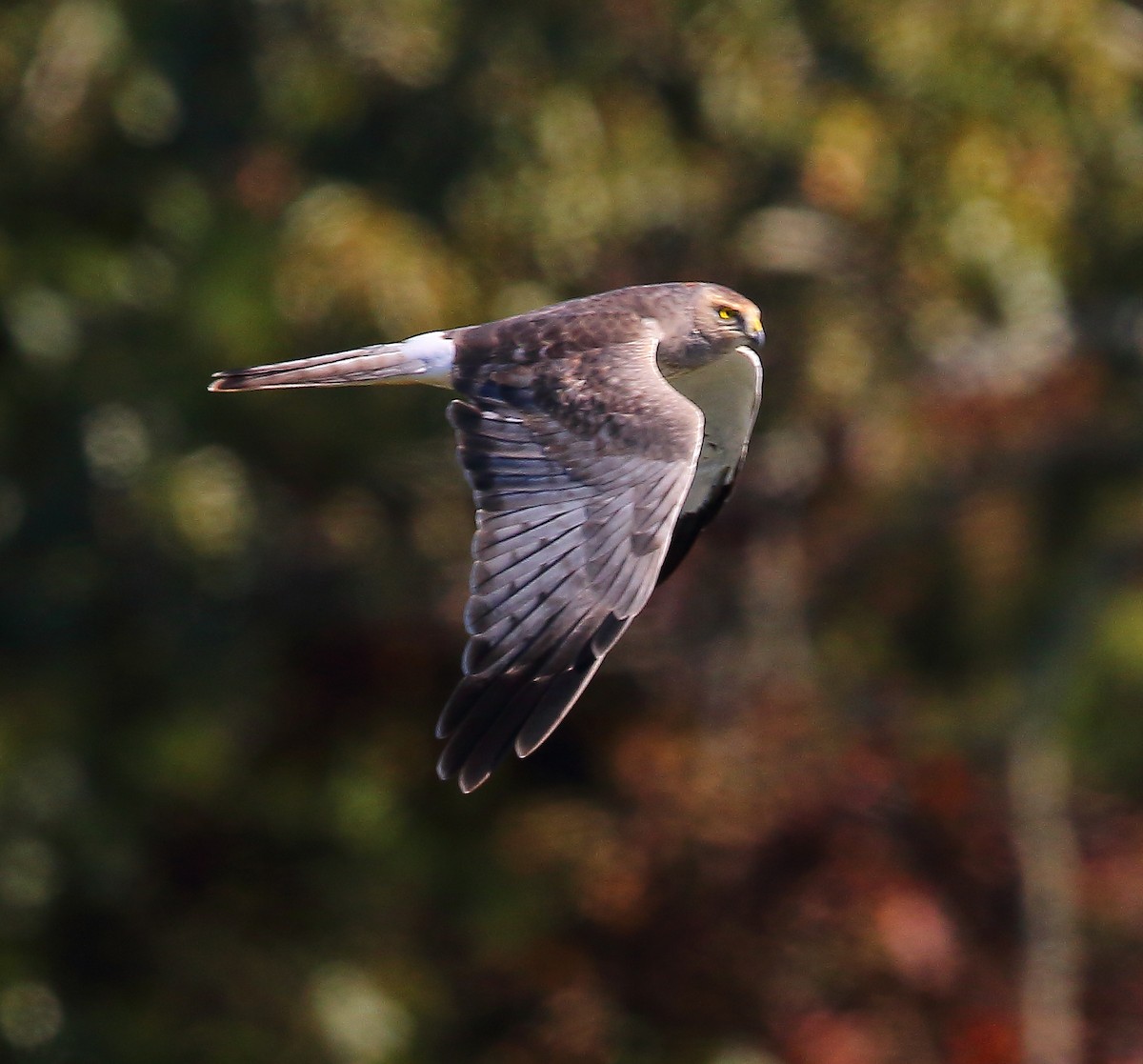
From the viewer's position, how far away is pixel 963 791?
1246 cm

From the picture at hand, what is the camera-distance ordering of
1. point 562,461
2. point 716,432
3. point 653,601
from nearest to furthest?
point 562,461 → point 716,432 → point 653,601

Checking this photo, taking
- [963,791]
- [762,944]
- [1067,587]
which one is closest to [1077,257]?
[1067,587]

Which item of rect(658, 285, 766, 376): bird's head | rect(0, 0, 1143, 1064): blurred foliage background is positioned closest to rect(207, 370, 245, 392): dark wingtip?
rect(658, 285, 766, 376): bird's head

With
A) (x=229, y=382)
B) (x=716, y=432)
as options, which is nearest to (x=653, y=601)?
(x=716, y=432)

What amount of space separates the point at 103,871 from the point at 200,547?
1.89m

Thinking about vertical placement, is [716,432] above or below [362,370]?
below

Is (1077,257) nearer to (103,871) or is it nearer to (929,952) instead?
(929,952)

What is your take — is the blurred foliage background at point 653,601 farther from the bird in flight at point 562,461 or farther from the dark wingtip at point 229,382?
the dark wingtip at point 229,382

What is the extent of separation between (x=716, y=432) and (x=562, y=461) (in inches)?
43.8

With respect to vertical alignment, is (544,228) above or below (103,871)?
above

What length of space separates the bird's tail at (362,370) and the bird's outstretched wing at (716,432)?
2.69ft

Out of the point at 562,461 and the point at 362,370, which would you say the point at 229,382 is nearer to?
the point at 362,370

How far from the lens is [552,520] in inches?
217

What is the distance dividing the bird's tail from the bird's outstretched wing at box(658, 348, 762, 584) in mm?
820
